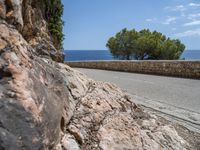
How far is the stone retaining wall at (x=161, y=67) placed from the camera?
14.0m

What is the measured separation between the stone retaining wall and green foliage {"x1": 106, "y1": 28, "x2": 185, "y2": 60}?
12696mm

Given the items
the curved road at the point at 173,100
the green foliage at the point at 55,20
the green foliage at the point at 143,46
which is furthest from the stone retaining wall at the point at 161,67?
the green foliage at the point at 143,46

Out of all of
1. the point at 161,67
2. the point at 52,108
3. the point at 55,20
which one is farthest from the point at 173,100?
the point at 161,67

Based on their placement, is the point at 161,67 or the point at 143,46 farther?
the point at 143,46

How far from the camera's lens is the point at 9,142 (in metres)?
2.41

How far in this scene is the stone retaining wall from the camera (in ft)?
45.9

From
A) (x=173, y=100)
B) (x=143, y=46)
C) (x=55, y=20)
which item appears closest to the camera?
(x=173, y=100)

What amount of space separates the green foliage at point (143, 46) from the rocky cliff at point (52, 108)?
91.6ft

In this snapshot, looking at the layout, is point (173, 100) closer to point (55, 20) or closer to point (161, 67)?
point (55, 20)

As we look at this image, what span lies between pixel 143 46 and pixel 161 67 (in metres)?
17.7

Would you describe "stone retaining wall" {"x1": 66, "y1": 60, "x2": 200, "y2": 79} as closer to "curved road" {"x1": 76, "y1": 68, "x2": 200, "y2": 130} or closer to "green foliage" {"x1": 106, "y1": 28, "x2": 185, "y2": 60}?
"curved road" {"x1": 76, "y1": 68, "x2": 200, "y2": 130}

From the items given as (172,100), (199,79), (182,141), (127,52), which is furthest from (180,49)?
(182,141)

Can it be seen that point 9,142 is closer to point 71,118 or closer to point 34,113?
point 34,113

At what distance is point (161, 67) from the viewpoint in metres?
15.7
